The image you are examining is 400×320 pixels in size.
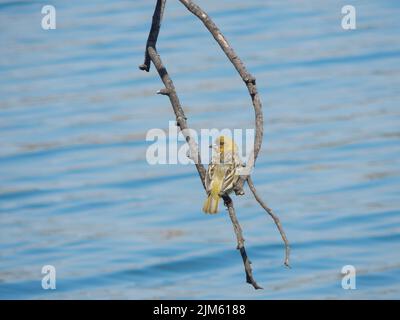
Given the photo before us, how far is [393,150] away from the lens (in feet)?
54.6

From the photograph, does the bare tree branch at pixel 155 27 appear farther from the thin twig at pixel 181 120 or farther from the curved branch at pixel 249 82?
the curved branch at pixel 249 82

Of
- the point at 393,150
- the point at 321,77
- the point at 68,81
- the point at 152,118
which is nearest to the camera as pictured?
the point at 393,150

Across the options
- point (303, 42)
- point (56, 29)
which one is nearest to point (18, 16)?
point (56, 29)

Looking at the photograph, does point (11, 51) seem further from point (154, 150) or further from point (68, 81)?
point (154, 150)

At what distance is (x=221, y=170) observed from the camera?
6.17 m

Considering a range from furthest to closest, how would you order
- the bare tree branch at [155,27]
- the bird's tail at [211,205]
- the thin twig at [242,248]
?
the bird's tail at [211,205]
the bare tree branch at [155,27]
the thin twig at [242,248]

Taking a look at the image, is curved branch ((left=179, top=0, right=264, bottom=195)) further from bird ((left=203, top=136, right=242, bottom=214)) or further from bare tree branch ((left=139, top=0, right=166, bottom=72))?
bird ((left=203, top=136, right=242, bottom=214))

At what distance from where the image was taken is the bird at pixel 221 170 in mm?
5750

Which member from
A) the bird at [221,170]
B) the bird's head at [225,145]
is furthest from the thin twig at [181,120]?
the bird's head at [225,145]

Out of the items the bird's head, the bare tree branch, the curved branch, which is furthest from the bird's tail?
the curved branch

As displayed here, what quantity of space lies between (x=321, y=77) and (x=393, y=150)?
12.1 feet

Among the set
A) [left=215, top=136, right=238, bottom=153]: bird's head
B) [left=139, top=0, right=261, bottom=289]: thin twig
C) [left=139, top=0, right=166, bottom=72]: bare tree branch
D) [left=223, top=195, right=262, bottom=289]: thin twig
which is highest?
[left=139, top=0, right=166, bottom=72]: bare tree branch

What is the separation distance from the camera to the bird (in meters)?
5.75

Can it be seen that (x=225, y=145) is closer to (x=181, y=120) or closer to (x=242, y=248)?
(x=181, y=120)
